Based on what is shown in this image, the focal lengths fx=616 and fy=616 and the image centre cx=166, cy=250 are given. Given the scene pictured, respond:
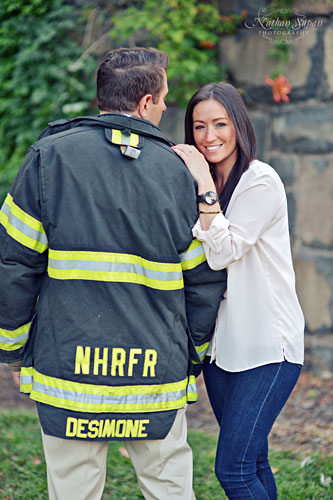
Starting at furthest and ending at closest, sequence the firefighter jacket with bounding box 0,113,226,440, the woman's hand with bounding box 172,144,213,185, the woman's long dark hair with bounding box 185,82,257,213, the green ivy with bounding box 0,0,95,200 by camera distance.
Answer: the green ivy with bounding box 0,0,95,200
the woman's long dark hair with bounding box 185,82,257,213
the woman's hand with bounding box 172,144,213,185
the firefighter jacket with bounding box 0,113,226,440

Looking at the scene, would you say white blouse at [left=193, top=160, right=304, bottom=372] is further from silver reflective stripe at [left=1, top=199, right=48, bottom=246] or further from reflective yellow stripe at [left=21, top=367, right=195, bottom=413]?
silver reflective stripe at [left=1, top=199, right=48, bottom=246]

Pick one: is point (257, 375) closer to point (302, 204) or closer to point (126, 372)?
point (126, 372)

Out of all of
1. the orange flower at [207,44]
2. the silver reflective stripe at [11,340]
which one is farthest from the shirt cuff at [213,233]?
the orange flower at [207,44]

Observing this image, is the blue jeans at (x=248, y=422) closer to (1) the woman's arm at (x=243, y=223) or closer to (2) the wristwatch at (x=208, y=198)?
(1) the woman's arm at (x=243, y=223)

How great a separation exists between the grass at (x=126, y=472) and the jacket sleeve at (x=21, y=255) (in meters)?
1.27

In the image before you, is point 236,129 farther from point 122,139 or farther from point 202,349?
point 202,349

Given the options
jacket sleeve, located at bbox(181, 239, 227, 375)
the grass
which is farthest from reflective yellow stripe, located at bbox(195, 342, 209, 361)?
the grass

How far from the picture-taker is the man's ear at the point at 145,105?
2126 millimetres

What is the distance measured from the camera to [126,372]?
2068 millimetres

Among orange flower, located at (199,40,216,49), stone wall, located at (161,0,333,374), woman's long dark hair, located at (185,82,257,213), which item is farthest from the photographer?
orange flower, located at (199,40,216,49)

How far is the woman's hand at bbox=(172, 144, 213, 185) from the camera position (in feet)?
7.28

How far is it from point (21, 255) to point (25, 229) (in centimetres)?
9

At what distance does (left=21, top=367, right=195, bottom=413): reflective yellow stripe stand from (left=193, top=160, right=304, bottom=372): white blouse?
295 mm

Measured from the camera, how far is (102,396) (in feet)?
6.73
